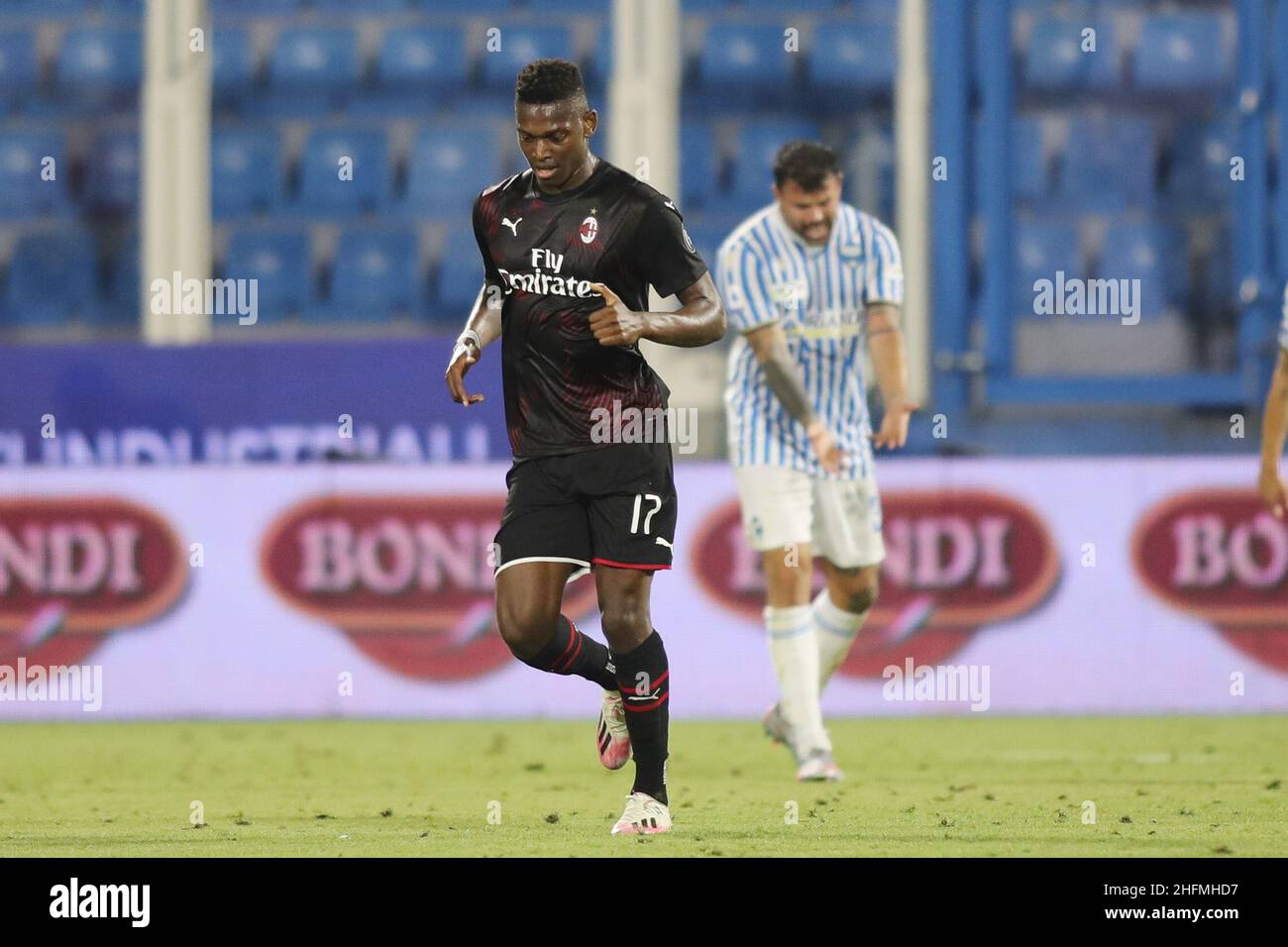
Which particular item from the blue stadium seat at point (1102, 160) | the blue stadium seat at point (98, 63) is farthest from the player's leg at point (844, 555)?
the blue stadium seat at point (98, 63)

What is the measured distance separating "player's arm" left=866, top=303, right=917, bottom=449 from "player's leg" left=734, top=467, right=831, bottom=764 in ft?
1.21

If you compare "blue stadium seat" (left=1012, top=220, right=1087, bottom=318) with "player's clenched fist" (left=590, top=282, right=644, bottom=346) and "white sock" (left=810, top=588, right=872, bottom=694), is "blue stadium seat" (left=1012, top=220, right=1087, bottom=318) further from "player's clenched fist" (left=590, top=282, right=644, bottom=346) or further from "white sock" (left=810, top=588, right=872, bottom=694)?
"player's clenched fist" (left=590, top=282, right=644, bottom=346)

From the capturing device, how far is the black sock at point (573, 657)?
6.04 metres

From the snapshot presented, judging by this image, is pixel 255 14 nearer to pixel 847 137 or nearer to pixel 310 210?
pixel 310 210

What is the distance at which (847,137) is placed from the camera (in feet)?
43.4

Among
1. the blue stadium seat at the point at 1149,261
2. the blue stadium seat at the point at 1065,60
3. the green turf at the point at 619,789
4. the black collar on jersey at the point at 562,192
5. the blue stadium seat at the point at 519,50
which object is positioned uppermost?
the blue stadium seat at the point at 519,50

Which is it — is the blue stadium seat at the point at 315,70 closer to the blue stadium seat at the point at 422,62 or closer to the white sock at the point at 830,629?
the blue stadium seat at the point at 422,62

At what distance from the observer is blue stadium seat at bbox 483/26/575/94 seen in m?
14.0

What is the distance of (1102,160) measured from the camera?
13.5 meters

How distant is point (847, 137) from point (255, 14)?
13.4 ft

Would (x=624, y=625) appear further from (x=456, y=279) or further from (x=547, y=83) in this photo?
(x=456, y=279)

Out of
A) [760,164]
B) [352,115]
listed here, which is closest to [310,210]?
[352,115]

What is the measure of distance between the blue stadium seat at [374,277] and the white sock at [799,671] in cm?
667

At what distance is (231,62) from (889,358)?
7.95 m
